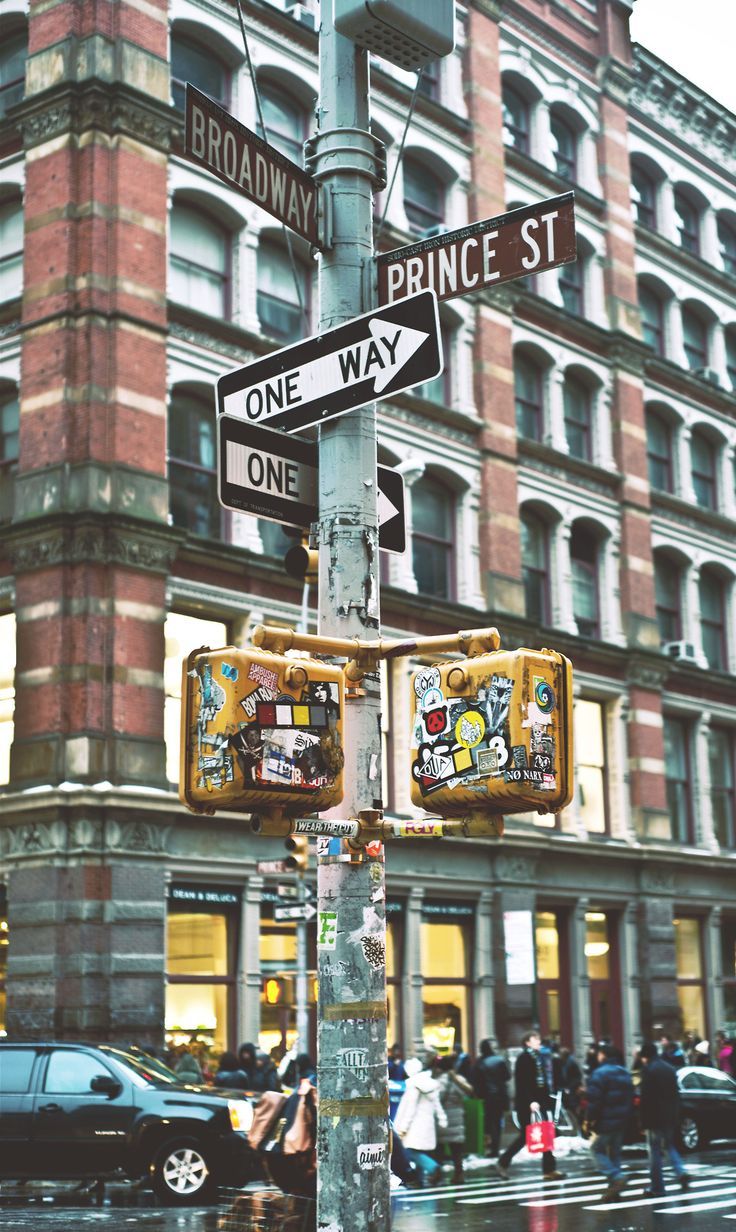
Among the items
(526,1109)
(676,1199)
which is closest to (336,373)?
(676,1199)

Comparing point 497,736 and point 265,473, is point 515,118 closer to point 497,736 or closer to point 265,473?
point 265,473

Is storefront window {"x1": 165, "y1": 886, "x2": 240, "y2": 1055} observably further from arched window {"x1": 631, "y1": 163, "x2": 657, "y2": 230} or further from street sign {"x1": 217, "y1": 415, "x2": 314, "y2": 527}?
arched window {"x1": 631, "y1": 163, "x2": 657, "y2": 230}

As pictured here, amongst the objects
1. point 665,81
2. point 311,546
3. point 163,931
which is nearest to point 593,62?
point 665,81

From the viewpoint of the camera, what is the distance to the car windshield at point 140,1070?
1745 centimetres

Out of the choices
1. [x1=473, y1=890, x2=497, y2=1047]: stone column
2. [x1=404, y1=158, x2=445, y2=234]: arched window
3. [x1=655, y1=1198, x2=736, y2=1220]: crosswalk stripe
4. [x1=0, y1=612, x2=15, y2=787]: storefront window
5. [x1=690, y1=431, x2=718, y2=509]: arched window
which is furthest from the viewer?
[x1=690, y1=431, x2=718, y2=509]: arched window

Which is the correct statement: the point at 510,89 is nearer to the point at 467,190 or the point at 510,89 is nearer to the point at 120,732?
the point at 467,190

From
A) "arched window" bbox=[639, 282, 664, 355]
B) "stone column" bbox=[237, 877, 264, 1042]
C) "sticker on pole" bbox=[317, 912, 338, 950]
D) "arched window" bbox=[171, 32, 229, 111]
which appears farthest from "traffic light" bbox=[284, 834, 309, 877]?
"arched window" bbox=[639, 282, 664, 355]

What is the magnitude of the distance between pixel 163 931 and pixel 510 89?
77.0 feet

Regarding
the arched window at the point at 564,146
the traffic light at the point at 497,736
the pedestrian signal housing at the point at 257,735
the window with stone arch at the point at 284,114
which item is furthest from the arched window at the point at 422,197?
the pedestrian signal housing at the point at 257,735

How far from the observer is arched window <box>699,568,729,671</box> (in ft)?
136

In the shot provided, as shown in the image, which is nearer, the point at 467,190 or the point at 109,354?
the point at 109,354

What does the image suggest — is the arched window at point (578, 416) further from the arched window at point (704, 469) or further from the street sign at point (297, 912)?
the street sign at point (297, 912)

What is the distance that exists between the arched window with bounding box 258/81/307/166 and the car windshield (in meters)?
19.2

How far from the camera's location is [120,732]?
24750 mm
